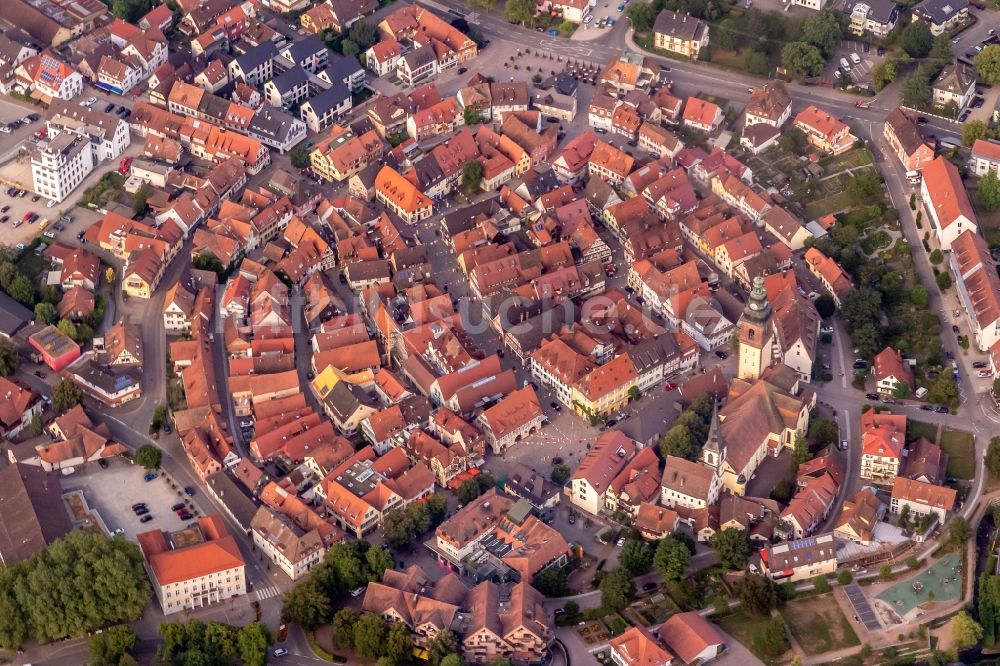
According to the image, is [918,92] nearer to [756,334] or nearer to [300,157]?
[756,334]

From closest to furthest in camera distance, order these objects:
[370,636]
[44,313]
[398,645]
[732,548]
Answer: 1. [398,645]
2. [370,636]
3. [732,548]
4. [44,313]

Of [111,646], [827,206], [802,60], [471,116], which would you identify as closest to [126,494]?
[111,646]

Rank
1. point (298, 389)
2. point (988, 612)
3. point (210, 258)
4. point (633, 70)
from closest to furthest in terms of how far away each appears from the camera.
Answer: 1. point (988, 612)
2. point (298, 389)
3. point (210, 258)
4. point (633, 70)

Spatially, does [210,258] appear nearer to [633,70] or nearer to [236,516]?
[236,516]

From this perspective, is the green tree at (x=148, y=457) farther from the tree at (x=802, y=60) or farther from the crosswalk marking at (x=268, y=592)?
the tree at (x=802, y=60)

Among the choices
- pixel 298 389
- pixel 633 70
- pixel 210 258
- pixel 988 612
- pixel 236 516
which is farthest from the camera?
pixel 633 70

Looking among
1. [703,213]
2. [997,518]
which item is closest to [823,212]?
[703,213]

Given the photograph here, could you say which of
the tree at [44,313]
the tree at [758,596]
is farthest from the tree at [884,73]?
the tree at [44,313]
